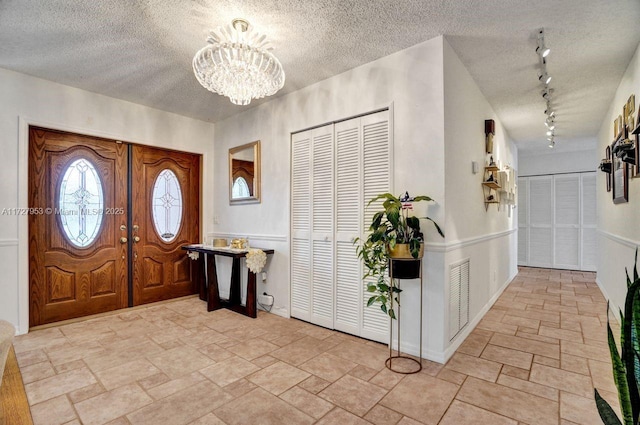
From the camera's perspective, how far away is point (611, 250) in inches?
163

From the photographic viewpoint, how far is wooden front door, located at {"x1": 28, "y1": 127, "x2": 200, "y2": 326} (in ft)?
11.3

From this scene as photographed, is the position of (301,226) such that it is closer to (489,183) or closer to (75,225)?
(489,183)

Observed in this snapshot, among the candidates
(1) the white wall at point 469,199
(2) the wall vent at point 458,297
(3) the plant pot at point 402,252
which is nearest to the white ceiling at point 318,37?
(1) the white wall at point 469,199

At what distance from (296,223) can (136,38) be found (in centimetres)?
227

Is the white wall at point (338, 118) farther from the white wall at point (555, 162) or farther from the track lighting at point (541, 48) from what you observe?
the white wall at point (555, 162)

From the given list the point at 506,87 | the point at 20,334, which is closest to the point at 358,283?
the point at 506,87

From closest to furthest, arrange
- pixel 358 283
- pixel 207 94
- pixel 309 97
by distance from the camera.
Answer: pixel 358 283 < pixel 309 97 < pixel 207 94

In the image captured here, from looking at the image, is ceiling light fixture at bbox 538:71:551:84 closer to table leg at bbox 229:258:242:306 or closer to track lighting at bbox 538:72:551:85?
track lighting at bbox 538:72:551:85

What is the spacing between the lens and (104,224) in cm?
388

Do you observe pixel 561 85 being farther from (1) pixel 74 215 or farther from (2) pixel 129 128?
(1) pixel 74 215

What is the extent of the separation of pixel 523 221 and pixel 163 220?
297 inches

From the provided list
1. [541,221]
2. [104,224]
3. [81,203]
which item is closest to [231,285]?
[104,224]

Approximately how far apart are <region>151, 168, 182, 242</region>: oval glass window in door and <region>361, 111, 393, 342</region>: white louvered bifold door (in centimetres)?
290

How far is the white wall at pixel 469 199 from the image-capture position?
2691 mm
